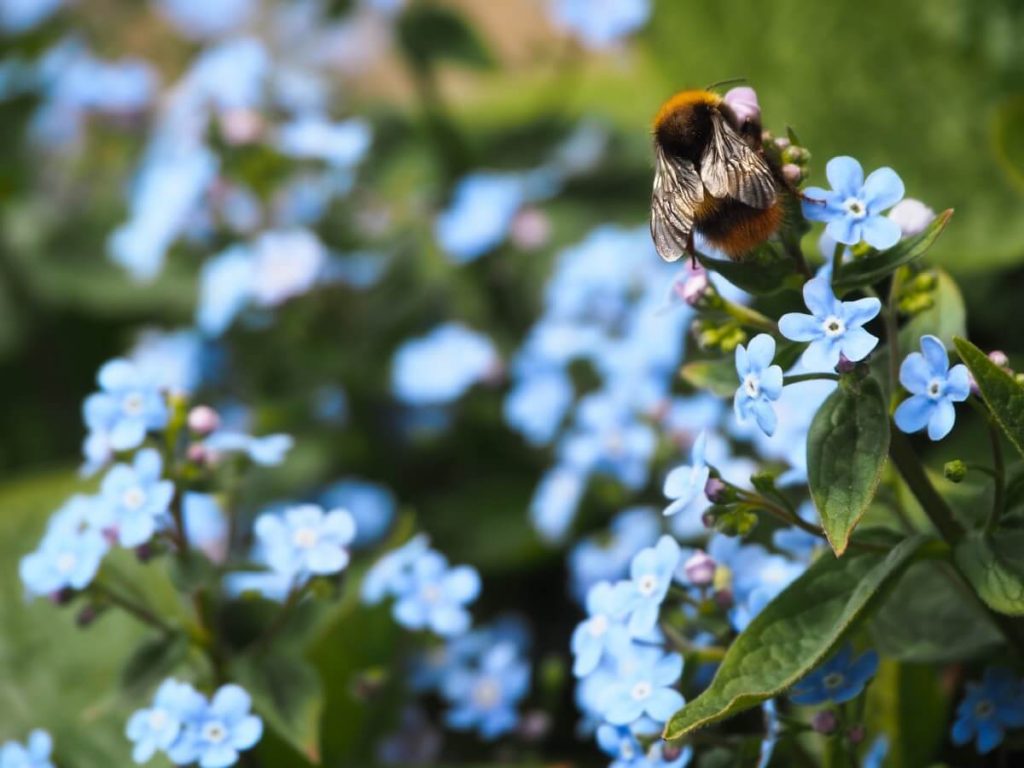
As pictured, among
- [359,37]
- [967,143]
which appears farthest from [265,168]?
[359,37]

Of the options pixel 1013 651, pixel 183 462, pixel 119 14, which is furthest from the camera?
pixel 119 14

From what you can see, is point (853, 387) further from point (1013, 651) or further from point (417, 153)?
point (417, 153)

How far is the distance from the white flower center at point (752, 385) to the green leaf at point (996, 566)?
0.92 feet

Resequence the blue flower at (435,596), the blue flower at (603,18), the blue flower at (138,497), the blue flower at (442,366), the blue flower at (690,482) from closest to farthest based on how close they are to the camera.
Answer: the blue flower at (690,482)
the blue flower at (138,497)
the blue flower at (435,596)
the blue flower at (442,366)
the blue flower at (603,18)

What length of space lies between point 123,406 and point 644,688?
658 mm

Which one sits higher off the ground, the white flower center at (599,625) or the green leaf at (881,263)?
the green leaf at (881,263)

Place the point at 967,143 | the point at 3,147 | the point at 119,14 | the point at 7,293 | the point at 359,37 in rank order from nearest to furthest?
the point at 967,143
the point at 3,147
the point at 7,293
the point at 119,14
the point at 359,37

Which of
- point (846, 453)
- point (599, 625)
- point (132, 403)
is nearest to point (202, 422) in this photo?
point (132, 403)

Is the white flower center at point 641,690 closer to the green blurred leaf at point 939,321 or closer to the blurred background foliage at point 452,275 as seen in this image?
the blurred background foliage at point 452,275

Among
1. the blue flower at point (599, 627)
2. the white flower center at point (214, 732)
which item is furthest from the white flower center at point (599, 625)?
the white flower center at point (214, 732)

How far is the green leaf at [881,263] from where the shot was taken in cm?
122

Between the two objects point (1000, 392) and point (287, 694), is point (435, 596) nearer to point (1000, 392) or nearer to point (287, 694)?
point (287, 694)

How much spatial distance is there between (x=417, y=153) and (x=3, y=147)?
35.9 inches

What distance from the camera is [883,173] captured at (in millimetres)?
1241
